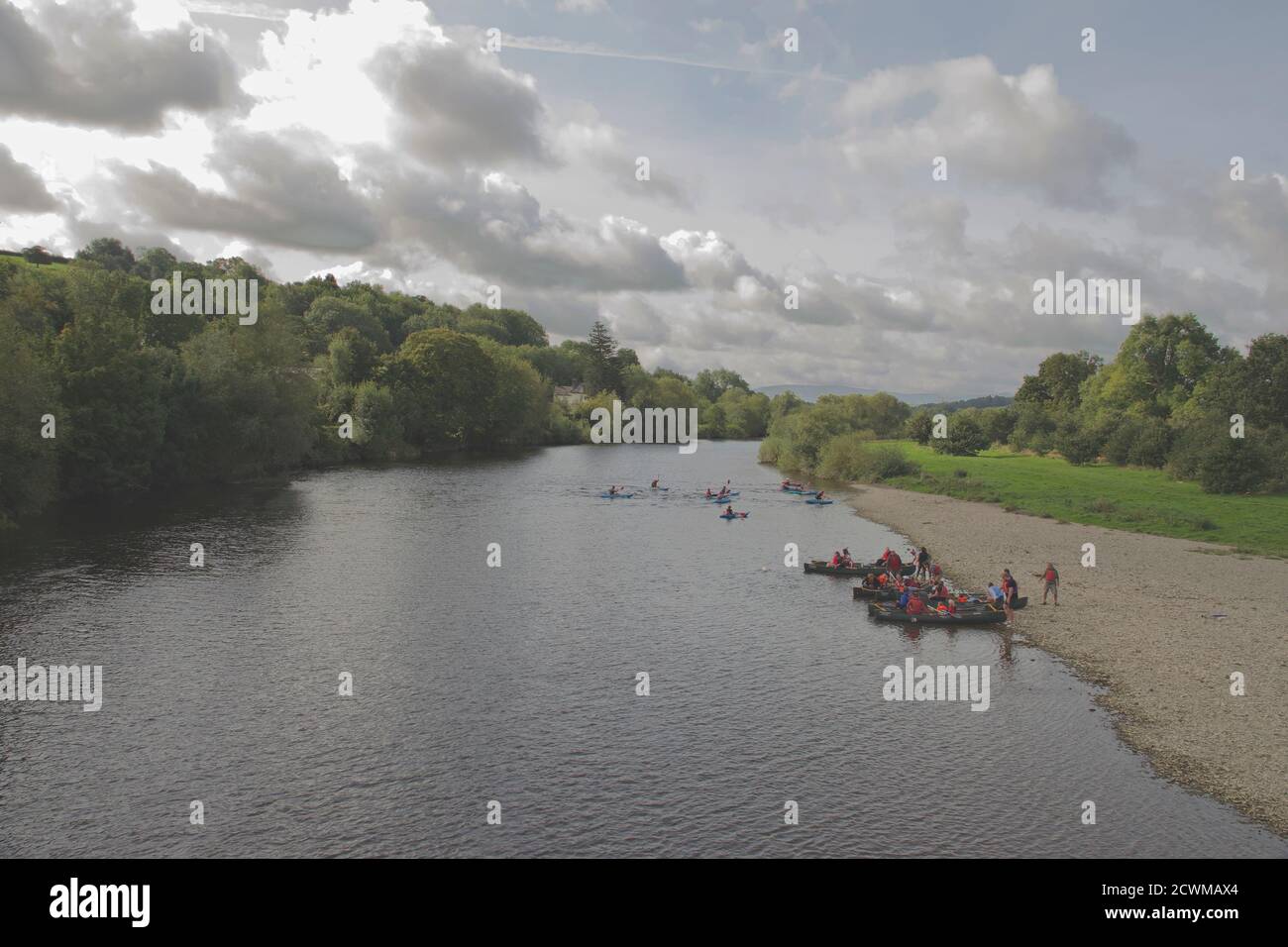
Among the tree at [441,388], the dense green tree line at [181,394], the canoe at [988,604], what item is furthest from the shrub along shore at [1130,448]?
the dense green tree line at [181,394]

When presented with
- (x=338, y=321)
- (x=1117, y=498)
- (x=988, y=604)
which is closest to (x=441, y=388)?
(x=338, y=321)

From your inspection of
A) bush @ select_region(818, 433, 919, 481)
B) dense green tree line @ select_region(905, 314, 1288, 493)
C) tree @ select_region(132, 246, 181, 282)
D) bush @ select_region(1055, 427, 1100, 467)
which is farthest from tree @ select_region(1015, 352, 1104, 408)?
tree @ select_region(132, 246, 181, 282)

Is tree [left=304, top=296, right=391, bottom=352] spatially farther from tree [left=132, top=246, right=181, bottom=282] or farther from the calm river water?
the calm river water

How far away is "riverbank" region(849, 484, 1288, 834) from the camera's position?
22969 millimetres

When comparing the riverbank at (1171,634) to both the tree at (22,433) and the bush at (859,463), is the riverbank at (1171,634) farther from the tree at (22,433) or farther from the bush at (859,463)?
the tree at (22,433)

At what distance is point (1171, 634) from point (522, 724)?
1077 inches

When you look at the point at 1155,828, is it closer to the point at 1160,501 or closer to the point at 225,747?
the point at 225,747

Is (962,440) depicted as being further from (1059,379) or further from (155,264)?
(155,264)

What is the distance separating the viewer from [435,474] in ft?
331

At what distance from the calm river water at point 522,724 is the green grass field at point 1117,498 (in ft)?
98.2

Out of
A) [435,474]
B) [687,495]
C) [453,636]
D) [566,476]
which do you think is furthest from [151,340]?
[453,636]

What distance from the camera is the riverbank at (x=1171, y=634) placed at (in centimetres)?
2297

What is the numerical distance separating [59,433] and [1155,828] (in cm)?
7000
